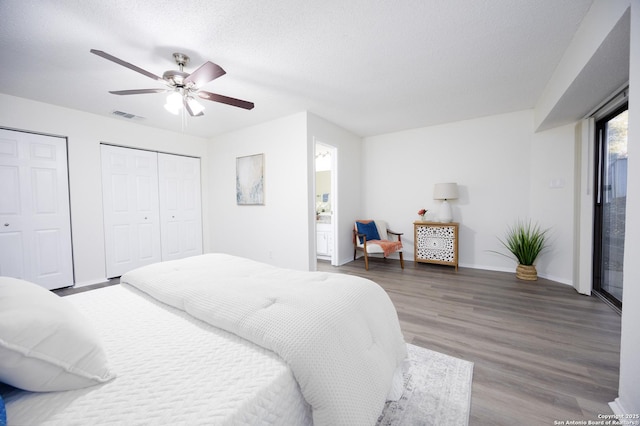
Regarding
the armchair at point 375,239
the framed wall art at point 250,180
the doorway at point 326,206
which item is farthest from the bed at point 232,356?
the doorway at point 326,206

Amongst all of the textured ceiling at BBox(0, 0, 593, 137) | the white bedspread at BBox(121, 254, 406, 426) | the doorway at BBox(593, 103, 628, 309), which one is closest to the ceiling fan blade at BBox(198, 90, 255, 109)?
the textured ceiling at BBox(0, 0, 593, 137)

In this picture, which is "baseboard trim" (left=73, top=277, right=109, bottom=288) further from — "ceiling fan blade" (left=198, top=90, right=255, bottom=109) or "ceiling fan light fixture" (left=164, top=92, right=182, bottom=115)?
"ceiling fan blade" (left=198, top=90, right=255, bottom=109)

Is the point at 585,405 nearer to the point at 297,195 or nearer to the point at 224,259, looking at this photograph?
the point at 224,259

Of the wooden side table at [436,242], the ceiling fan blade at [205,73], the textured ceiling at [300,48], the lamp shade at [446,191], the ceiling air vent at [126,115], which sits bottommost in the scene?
the wooden side table at [436,242]

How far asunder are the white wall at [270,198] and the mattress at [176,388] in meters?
2.67

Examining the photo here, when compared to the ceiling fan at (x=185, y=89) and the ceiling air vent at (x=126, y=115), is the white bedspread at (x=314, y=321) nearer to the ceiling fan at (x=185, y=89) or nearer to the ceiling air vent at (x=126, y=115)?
the ceiling fan at (x=185, y=89)

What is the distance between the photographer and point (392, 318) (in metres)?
1.52

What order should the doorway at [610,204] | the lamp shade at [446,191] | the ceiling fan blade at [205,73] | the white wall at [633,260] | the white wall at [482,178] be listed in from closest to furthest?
the white wall at [633,260]
the ceiling fan blade at [205,73]
the doorway at [610,204]
the white wall at [482,178]
the lamp shade at [446,191]

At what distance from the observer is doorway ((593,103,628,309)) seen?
244 centimetres

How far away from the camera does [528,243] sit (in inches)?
134

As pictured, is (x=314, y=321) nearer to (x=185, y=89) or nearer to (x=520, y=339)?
(x=520, y=339)

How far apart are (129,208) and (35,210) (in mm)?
978

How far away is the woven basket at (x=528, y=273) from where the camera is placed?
3.41m

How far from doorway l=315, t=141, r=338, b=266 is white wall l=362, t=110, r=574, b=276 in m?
0.93
